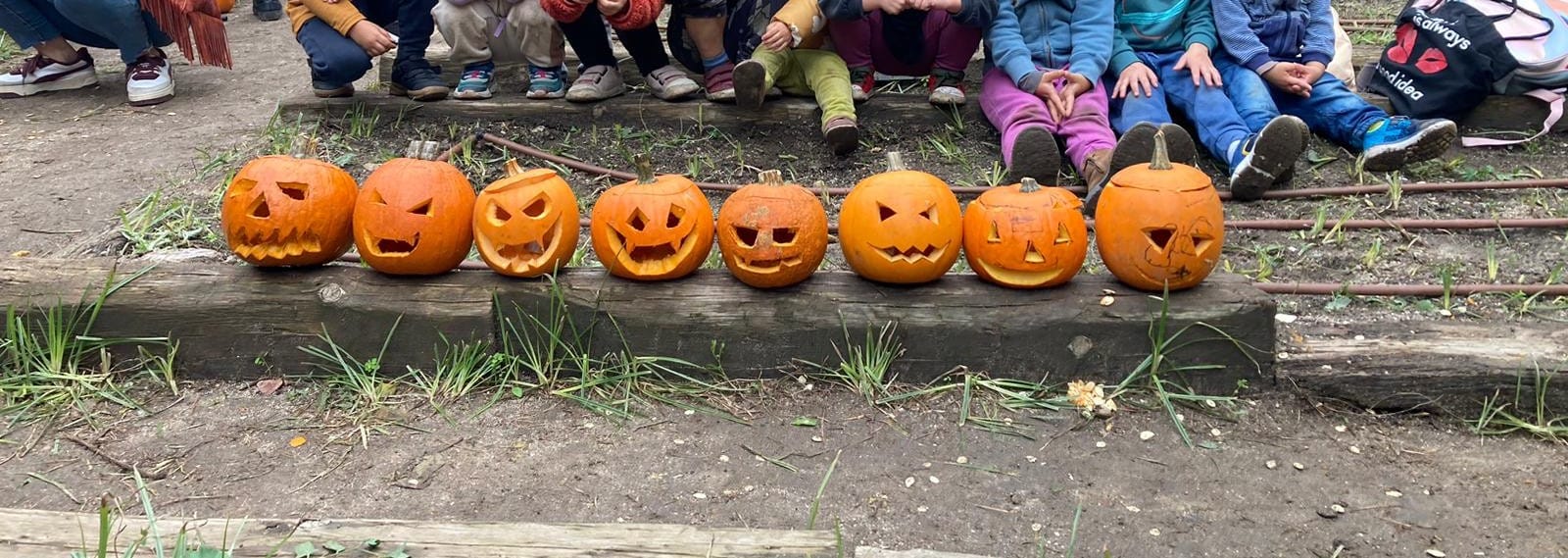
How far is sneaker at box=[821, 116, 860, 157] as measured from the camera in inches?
153

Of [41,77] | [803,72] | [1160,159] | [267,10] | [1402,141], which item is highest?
[1160,159]

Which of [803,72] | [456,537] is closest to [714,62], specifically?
[803,72]

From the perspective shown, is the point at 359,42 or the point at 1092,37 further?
the point at 359,42

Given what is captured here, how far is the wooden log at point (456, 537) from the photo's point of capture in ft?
5.37

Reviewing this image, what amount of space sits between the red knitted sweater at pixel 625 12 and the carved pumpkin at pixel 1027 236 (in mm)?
2026

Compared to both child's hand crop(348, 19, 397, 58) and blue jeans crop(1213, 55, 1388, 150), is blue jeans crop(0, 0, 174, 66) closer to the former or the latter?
child's hand crop(348, 19, 397, 58)

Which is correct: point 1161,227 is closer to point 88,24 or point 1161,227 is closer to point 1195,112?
point 1195,112

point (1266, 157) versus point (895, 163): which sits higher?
point (895, 163)

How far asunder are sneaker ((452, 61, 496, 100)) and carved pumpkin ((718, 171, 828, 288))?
2424mm

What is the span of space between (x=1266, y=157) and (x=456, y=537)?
3.00m

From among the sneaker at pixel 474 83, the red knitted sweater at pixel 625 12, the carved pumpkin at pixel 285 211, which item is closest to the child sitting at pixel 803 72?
the red knitted sweater at pixel 625 12

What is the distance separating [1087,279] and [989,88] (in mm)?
1795

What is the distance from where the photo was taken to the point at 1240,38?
4098mm

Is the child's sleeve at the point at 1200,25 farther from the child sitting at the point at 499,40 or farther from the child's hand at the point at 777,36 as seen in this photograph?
the child sitting at the point at 499,40
